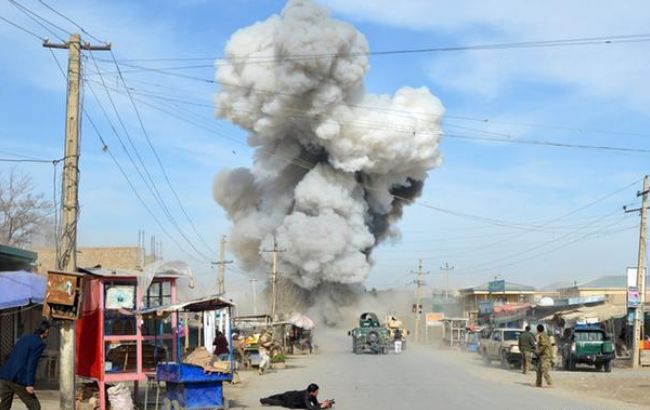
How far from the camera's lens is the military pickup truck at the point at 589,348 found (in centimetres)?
2923

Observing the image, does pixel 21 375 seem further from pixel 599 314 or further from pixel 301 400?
pixel 599 314

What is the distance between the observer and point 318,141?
57.8 m

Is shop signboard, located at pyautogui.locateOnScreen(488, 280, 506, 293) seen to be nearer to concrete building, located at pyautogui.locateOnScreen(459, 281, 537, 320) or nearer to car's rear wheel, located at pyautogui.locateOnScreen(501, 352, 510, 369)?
concrete building, located at pyautogui.locateOnScreen(459, 281, 537, 320)

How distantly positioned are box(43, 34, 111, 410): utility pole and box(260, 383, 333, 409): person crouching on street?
400 cm

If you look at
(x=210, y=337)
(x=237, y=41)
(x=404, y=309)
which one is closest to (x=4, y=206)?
(x=210, y=337)

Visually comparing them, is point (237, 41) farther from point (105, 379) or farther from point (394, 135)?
point (105, 379)

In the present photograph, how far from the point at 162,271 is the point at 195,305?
984 mm

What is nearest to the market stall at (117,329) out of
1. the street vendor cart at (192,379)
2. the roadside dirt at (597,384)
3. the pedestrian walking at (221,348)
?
the street vendor cart at (192,379)

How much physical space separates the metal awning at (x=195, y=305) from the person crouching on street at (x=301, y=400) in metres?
2.06

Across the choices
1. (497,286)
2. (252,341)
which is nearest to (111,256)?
(252,341)

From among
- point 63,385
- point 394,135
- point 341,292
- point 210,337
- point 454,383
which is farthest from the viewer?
point 341,292

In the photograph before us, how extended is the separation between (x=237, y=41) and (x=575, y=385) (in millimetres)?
42721

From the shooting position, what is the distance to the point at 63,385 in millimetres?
12859

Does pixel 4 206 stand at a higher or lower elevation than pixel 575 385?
higher
